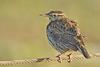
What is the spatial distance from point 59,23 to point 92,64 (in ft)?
13.5

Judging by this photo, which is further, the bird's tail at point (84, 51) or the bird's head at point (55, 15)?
the bird's head at point (55, 15)

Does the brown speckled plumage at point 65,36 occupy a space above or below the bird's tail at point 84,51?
above

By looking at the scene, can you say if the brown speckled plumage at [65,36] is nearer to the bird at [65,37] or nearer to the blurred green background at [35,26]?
the bird at [65,37]

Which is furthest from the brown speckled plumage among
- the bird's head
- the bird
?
the bird's head

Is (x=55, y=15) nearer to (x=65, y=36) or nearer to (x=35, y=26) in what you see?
(x=65, y=36)

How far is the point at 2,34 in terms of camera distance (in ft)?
66.9

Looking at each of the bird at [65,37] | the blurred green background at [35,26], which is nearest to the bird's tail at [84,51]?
the bird at [65,37]

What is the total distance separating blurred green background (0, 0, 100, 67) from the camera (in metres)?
17.9

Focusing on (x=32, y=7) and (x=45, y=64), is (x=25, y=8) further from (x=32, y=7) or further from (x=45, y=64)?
(x=45, y=64)

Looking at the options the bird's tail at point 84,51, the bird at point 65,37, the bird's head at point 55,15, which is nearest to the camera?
the bird's tail at point 84,51

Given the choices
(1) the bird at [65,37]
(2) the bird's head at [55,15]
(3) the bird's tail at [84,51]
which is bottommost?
(3) the bird's tail at [84,51]

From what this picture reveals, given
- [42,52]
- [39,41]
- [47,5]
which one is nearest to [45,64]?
[42,52]

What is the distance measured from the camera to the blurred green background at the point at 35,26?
17.9m

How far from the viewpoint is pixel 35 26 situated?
21.3 m
